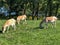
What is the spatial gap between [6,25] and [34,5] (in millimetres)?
32856

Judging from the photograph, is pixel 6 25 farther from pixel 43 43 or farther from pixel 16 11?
pixel 16 11

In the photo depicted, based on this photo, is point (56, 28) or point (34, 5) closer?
point (56, 28)

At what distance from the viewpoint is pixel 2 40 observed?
21.6 metres

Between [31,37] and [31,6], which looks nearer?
[31,37]

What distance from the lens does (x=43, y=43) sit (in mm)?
21250

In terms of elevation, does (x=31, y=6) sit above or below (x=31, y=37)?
below

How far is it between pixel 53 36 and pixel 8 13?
40172 mm

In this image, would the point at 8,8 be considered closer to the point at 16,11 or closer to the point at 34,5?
the point at 16,11

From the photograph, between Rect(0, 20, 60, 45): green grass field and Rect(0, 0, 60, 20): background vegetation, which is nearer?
Rect(0, 20, 60, 45): green grass field

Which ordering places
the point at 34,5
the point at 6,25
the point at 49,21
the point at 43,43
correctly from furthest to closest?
the point at 34,5
the point at 49,21
the point at 6,25
the point at 43,43

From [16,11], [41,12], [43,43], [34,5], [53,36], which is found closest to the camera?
[43,43]

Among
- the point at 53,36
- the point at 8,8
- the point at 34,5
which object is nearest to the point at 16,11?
the point at 8,8

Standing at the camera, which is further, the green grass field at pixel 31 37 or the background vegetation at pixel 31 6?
the background vegetation at pixel 31 6

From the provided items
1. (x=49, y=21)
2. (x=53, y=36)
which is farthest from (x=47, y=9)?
(x=53, y=36)
